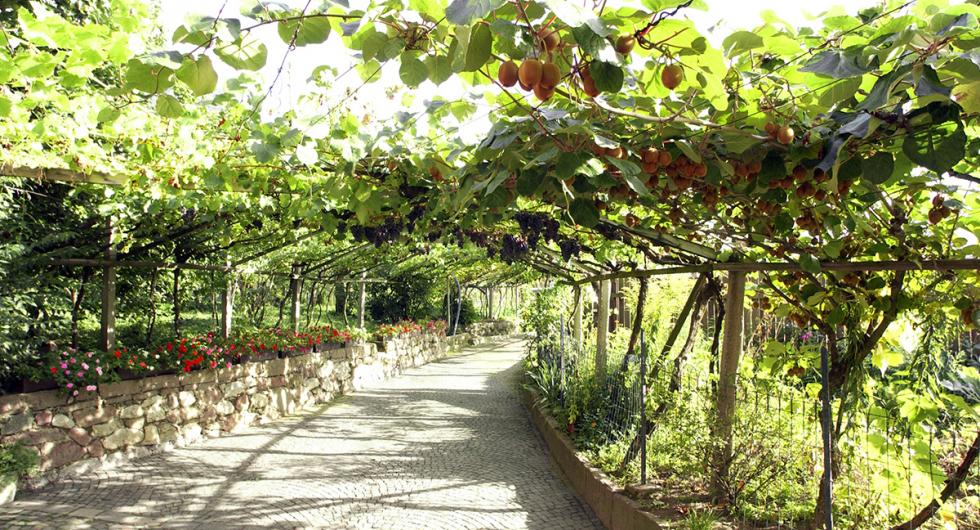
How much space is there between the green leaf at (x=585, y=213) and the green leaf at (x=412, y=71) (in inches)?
33.6

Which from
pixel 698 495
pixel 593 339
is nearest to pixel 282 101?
pixel 698 495

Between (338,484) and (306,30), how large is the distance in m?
4.17

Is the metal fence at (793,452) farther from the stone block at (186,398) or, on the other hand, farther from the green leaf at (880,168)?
the stone block at (186,398)

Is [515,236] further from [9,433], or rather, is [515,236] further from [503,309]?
[503,309]

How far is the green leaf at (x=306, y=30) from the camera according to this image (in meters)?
1.40

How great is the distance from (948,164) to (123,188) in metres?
5.01

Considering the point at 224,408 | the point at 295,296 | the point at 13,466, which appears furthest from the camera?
the point at 295,296

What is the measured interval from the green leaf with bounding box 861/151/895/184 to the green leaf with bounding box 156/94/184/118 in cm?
194

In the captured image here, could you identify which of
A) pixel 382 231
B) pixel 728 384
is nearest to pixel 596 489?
pixel 728 384

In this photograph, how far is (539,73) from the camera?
Answer: 1.13m

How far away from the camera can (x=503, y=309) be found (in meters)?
28.5

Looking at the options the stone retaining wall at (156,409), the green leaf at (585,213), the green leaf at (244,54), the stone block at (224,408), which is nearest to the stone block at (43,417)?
the stone retaining wall at (156,409)

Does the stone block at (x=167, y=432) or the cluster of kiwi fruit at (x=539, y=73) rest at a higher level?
the cluster of kiwi fruit at (x=539, y=73)

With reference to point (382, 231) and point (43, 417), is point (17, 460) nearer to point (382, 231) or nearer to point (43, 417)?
point (43, 417)
